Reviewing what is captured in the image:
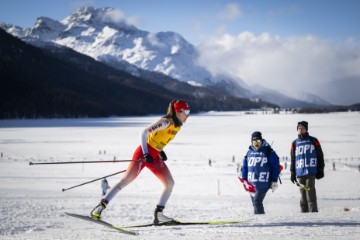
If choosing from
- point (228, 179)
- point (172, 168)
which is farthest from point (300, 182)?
point (172, 168)

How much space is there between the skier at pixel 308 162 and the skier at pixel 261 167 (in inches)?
46.1

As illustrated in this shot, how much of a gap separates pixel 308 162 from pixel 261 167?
147cm

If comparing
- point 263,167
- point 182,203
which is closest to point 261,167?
point 263,167

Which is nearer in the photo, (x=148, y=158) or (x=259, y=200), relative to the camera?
(x=148, y=158)

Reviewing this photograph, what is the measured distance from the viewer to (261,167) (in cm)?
729

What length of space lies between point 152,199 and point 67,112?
13778cm

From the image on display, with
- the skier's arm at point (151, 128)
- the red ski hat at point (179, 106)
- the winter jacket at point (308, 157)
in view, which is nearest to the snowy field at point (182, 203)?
the winter jacket at point (308, 157)

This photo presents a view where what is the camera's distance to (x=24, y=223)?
348 inches

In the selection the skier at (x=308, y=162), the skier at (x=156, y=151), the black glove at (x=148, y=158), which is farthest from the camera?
the skier at (x=308, y=162)

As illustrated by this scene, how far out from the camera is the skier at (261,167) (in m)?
7.22

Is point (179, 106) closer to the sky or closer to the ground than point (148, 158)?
closer to the sky

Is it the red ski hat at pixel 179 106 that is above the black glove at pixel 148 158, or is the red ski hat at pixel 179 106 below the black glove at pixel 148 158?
above

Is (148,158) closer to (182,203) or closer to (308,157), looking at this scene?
(308,157)

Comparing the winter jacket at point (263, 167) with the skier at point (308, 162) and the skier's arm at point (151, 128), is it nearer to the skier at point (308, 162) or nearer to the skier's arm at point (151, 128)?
the skier at point (308, 162)
